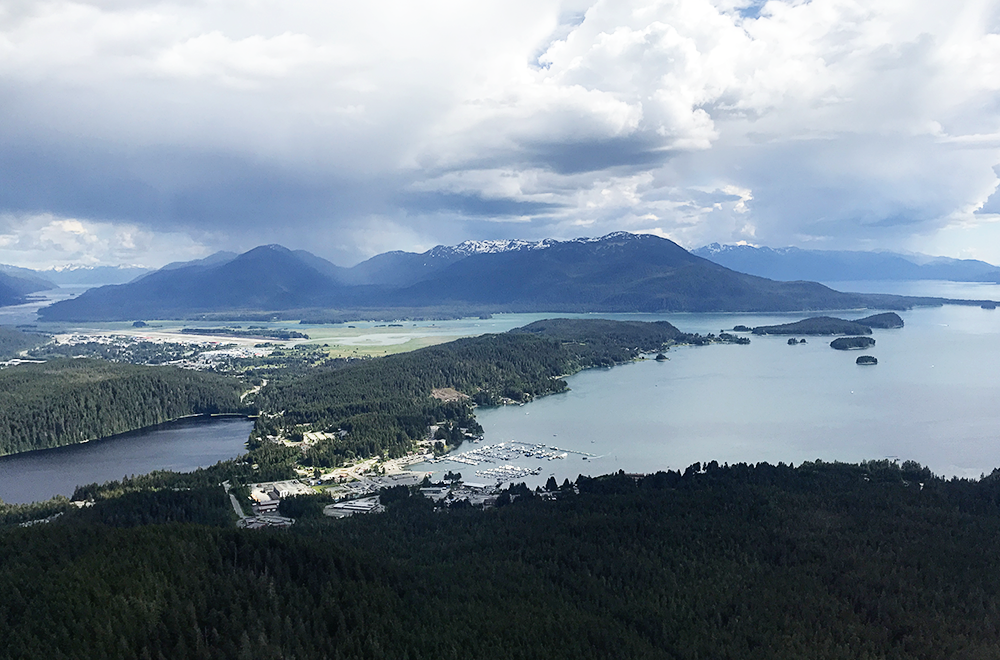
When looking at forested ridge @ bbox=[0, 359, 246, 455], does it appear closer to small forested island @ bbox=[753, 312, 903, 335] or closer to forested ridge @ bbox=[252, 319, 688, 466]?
forested ridge @ bbox=[252, 319, 688, 466]

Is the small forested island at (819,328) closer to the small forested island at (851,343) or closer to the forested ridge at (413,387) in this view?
the small forested island at (851,343)

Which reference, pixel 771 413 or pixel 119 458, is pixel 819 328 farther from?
pixel 119 458

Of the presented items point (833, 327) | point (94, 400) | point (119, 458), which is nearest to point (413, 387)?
point (119, 458)

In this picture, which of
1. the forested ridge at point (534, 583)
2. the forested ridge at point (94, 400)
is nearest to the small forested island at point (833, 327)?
the forested ridge at point (94, 400)

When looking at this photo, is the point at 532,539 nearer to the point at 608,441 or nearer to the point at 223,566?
the point at 223,566

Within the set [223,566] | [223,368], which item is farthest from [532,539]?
[223,368]
